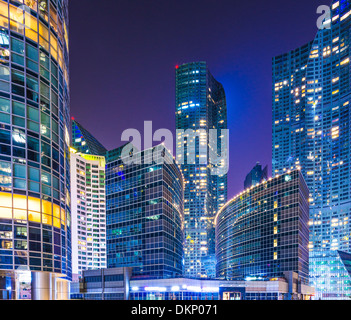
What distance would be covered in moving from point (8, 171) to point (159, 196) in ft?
252

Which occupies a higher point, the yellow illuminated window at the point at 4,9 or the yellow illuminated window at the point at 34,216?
the yellow illuminated window at the point at 4,9

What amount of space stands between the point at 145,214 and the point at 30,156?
77.0m

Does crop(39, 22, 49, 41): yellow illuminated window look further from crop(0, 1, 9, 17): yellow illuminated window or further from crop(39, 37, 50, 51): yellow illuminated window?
crop(0, 1, 9, 17): yellow illuminated window

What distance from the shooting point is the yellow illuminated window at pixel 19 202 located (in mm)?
41875

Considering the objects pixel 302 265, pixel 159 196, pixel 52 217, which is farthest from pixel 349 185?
pixel 52 217

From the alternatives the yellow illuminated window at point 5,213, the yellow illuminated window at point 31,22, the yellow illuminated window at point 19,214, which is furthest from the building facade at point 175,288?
the yellow illuminated window at point 31,22

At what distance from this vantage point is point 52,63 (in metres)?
50.2

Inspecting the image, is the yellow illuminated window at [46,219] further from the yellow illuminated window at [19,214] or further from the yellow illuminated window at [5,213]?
the yellow illuminated window at [5,213]

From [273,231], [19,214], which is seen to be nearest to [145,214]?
[273,231]

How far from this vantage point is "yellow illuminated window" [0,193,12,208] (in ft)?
135

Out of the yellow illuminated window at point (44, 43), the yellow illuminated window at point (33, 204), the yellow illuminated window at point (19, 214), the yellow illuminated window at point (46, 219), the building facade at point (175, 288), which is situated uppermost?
the yellow illuminated window at point (44, 43)

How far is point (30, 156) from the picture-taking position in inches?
1753

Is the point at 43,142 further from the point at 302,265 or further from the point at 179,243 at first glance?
the point at 302,265
